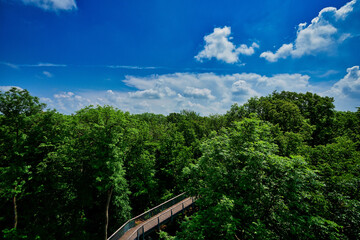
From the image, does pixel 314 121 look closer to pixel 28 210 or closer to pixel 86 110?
pixel 86 110

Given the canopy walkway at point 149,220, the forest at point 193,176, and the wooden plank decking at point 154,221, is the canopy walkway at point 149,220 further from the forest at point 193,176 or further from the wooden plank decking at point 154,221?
the forest at point 193,176

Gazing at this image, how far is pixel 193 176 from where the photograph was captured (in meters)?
10.8

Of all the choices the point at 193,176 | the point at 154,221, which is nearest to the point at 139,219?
the point at 154,221

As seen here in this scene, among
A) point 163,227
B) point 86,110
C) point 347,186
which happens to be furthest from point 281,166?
point 86,110

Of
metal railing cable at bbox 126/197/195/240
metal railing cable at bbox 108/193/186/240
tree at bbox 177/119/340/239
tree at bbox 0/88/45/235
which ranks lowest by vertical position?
metal railing cable at bbox 126/197/195/240

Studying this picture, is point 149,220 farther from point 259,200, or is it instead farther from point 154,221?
point 259,200

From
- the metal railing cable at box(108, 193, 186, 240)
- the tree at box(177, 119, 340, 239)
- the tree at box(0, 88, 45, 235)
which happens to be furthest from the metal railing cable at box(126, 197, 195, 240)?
the tree at box(0, 88, 45, 235)

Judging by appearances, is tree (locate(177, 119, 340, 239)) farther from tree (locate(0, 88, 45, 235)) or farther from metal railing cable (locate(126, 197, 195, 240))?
tree (locate(0, 88, 45, 235))

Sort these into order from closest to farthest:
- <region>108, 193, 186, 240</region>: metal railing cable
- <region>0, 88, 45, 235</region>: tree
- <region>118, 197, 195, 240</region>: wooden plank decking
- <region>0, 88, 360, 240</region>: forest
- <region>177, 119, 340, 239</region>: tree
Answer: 1. <region>177, 119, 340, 239</region>: tree
2. <region>0, 88, 360, 240</region>: forest
3. <region>0, 88, 45, 235</region>: tree
4. <region>108, 193, 186, 240</region>: metal railing cable
5. <region>118, 197, 195, 240</region>: wooden plank decking

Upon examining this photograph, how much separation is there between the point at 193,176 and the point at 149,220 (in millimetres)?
7216

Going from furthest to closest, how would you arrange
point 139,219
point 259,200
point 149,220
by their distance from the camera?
point 139,219 < point 149,220 < point 259,200

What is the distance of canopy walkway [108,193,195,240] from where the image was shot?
479 inches

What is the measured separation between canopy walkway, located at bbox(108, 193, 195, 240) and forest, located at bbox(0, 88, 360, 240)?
101 inches

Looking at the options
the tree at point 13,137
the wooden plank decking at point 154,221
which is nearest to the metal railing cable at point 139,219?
the wooden plank decking at point 154,221
